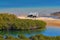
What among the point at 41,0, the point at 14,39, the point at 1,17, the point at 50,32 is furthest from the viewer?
the point at 41,0

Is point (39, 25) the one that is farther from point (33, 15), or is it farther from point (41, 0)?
point (41, 0)

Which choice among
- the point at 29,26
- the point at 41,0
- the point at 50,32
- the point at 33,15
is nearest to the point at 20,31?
the point at 29,26

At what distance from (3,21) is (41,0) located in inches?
784

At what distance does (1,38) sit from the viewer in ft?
38.0

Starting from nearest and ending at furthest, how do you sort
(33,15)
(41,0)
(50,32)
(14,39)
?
(14,39), (50,32), (33,15), (41,0)

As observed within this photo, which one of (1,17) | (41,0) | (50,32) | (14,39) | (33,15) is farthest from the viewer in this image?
(41,0)

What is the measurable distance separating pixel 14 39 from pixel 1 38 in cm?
51

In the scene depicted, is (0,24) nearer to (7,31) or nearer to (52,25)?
(7,31)

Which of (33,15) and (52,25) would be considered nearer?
(52,25)

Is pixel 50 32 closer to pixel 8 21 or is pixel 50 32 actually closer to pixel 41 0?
pixel 8 21

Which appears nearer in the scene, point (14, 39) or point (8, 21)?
point (14, 39)

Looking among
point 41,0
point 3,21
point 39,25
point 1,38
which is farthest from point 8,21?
point 41,0

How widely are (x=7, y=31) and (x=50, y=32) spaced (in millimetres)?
2529

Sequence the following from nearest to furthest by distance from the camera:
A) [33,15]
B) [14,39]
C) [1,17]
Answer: [14,39]
[1,17]
[33,15]
